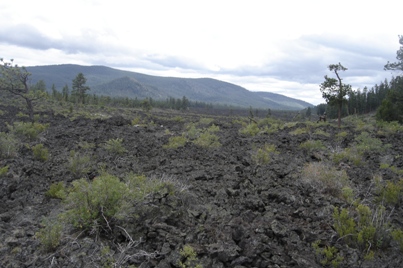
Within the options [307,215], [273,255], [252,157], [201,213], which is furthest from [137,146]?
[273,255]

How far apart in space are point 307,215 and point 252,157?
174 inches

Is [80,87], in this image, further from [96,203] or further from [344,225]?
[344,225]

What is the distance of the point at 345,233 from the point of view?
14.5 feet

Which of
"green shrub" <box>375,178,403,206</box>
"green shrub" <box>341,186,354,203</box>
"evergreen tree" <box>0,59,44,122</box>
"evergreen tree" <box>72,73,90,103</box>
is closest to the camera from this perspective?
"green shrub" <box>375,178,403,206</box>

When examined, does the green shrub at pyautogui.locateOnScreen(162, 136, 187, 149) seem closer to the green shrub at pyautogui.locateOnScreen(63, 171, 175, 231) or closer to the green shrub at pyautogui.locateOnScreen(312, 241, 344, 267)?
the green shrub at pyautogui.locateOnScreen(63, 171, 175, 231)

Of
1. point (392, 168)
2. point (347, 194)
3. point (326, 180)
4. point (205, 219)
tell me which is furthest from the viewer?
point (392, 168)

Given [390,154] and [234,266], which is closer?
[234,266]

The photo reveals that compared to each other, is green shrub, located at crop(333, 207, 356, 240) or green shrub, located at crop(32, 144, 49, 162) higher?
green shrub, located at crop(333, 207, 356, 240)

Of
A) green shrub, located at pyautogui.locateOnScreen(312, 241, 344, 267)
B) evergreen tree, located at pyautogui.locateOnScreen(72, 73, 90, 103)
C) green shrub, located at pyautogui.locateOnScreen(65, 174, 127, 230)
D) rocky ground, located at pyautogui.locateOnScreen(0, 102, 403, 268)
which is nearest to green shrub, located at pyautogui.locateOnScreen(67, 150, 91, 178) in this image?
rocky ground, located at pyautogui.locateOnScreen(0, 102, 403, 268)

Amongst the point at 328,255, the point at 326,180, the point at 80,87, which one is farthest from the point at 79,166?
the point at 80,87

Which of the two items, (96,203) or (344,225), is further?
(96,203)

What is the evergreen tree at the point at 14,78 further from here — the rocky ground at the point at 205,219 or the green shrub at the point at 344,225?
the green shrub at the point at 344,225

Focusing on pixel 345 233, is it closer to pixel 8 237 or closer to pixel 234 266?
pixel 234 266

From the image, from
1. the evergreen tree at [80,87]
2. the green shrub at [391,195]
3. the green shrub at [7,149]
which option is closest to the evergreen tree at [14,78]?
the green shrub at [7,149]
